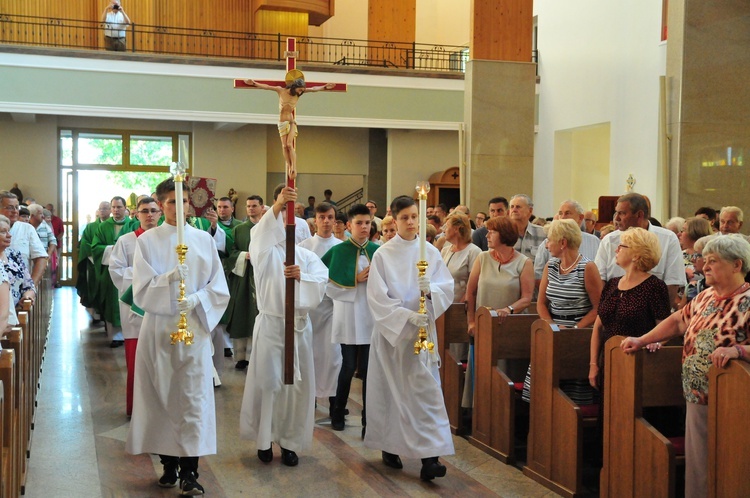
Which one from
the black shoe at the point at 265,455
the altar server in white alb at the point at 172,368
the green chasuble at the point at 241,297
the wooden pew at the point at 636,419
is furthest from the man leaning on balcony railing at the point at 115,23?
the wooden pew at the point at 636,419

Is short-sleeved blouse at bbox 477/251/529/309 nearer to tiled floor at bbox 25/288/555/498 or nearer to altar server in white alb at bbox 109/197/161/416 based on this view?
tiled floor at bbox 25/288/555/498

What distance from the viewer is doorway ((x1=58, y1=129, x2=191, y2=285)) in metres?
18.0

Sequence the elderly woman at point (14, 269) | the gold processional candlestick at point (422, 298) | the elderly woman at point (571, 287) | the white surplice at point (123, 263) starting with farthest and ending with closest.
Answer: the white surplice at point (123, 263) < the elderly woman at point (14, 269) < the elderly woman at point (571, 287) < the gold processional candlestick at point (422, 298)

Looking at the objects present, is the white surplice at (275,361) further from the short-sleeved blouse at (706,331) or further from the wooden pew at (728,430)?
the wooden pew at (728,430)

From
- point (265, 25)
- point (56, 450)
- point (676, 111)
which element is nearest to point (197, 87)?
point (265, 25)

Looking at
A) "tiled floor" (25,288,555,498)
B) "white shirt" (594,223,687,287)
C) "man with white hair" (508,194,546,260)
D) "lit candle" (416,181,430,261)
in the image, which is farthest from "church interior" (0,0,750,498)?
"man with white hair" (508,194,546,260)

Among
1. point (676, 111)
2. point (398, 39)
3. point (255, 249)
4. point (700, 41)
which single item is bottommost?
point (255, 249)

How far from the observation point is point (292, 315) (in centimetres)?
520

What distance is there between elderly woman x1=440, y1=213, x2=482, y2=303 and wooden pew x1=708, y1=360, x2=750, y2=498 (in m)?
3.02

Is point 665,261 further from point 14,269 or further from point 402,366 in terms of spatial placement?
point 14,269

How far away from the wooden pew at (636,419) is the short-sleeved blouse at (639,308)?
0.70 feet

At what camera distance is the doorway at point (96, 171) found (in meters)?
18.0

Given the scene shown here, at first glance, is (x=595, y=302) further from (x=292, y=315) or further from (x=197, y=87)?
(x=197, y=87)

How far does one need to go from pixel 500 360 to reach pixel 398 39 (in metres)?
15.5
